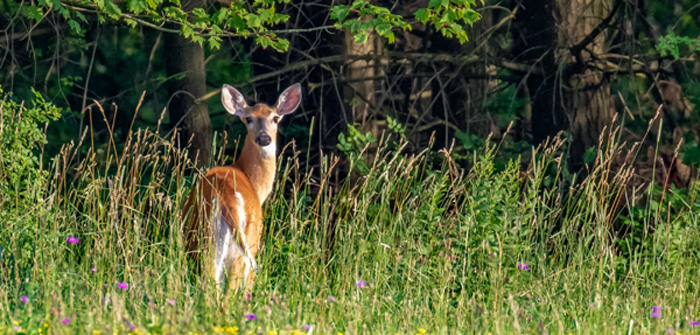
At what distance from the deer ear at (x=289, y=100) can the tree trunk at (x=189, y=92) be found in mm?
2098

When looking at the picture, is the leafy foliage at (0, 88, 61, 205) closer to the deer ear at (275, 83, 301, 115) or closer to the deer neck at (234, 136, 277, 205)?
the deer neck at (234, 136, 277, 205)

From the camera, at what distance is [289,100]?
7.75m

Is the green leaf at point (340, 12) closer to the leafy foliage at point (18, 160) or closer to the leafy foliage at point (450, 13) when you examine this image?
the leafy foliage at point (450, 13)

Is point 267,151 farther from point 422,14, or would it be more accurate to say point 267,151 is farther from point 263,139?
point 422,14

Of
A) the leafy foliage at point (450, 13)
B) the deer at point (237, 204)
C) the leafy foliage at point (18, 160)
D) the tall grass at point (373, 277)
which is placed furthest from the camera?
the leafy foliage at point (450, 13)

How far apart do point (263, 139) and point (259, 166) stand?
7.8 inches

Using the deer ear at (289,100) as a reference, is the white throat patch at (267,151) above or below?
below

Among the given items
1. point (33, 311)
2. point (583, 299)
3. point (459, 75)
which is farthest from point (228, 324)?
point (459, 75)

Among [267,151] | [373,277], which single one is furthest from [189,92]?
[373,277]

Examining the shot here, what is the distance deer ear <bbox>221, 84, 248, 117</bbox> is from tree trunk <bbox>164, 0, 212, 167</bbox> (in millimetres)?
2090

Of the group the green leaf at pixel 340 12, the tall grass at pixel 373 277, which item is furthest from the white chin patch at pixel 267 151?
the green leaf at pixel 340 12

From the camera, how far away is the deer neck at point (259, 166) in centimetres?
717

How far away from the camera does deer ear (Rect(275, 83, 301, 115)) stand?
7.65 meters

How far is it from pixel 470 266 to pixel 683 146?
360 centimetres
